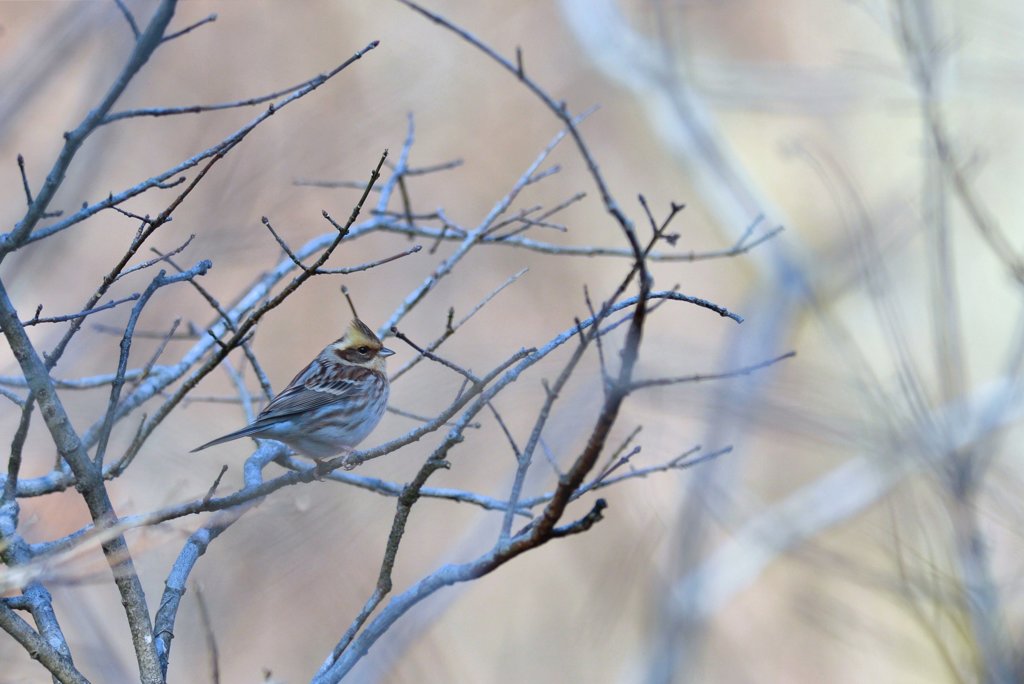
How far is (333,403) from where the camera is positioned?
4352 mm

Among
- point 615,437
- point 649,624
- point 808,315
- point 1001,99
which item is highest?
point 1001,99

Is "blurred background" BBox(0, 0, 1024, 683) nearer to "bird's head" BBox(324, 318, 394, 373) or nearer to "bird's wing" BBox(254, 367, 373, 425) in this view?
"bird's head" BBox(324, 318, 394, 373)

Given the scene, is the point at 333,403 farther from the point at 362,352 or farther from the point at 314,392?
the point at 362,352

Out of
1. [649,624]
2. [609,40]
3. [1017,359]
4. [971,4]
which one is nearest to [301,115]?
[609,40]

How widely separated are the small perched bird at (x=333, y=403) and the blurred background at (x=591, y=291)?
0.40 metres

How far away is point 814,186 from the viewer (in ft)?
35.4

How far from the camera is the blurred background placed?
6.04 metres

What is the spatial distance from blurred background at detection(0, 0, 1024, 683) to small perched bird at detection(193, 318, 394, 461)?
1.32 feet

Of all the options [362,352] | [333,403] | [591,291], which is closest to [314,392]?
[333,403]

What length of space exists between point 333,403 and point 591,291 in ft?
18.9

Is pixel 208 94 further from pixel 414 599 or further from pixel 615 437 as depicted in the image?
pixel 414 599

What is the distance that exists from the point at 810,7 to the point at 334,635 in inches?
340

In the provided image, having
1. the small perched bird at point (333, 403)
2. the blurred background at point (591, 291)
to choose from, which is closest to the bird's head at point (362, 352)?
the small perched bird at point (333, 403)

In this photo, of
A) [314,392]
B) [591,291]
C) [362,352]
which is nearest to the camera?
[314,392]
